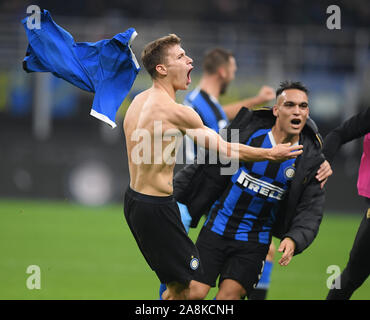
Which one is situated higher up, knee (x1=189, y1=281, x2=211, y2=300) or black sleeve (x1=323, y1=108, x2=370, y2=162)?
black sleeve (x1=323, y1=108, x2=370, y2=162)

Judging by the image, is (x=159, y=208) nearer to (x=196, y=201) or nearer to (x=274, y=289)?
(x=196, y=201)

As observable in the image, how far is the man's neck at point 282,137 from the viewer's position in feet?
17.3

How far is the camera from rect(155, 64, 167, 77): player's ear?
4664mm

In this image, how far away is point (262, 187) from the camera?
17.3 ft

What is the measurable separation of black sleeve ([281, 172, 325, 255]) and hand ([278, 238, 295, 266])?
0.05 m

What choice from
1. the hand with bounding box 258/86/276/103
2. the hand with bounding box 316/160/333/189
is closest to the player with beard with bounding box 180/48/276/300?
the hand with bounding box 258/86/276/103

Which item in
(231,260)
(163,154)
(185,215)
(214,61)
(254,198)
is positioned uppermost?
(214,61)

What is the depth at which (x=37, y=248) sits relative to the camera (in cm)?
909

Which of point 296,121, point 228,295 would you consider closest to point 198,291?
point 228,295

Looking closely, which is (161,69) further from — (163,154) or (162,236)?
(162,236)

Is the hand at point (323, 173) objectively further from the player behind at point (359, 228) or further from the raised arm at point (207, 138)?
the raised arm at point (207, 138)

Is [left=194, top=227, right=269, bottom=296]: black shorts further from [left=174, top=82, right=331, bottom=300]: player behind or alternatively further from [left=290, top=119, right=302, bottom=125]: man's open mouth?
[left=290, top=119, right=302, bottom=125]: man's open mouth

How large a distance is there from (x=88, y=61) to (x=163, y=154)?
3.81 ft
